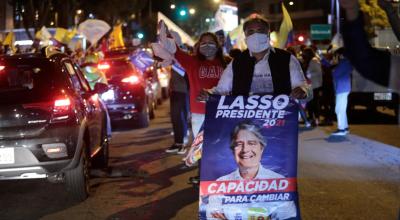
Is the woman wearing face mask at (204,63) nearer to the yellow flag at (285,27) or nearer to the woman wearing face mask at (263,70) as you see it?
the woman wearing face mask at (263,70)

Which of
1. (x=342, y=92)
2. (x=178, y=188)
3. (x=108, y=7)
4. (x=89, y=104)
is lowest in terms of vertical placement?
(x=178, y=188)

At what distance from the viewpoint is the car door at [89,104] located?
7.63 meters

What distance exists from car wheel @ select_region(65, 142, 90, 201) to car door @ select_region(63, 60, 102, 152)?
0.57 m

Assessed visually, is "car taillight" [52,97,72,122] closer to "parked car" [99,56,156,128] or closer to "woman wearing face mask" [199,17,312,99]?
"woman wearing face mask" [199,17,312,99]

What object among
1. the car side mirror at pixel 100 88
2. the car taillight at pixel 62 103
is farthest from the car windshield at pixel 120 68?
the car taillight at pixel 62 103

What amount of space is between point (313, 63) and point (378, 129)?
6.70 feet

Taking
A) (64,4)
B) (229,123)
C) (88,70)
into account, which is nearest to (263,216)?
(229,123)

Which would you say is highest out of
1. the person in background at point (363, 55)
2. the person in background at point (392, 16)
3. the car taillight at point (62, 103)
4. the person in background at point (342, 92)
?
the person in background at point (392, 16)

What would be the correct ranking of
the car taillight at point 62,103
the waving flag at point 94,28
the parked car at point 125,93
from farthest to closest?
the waving flag at point 94,28 → the parked car at point 125,93 → the car taillight at point 62,103

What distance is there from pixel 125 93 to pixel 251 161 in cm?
983

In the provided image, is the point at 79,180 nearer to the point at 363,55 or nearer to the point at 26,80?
the point at 26,80

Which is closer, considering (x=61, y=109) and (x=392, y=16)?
(x=392, y=16)

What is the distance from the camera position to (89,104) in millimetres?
8086

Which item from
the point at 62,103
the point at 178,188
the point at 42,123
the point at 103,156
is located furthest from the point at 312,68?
the point at 42,123
